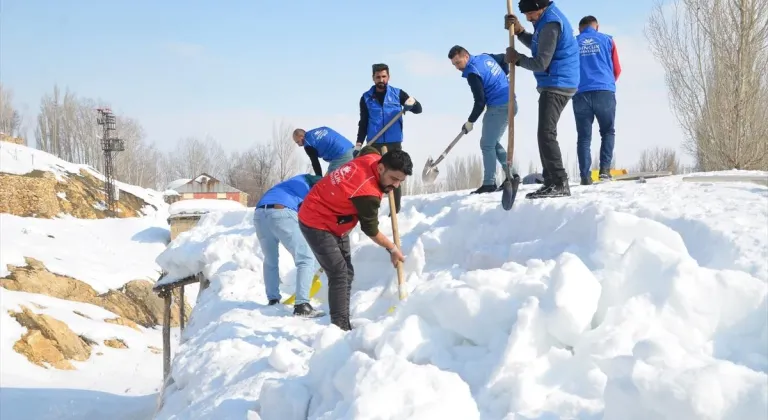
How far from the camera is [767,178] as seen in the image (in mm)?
4082

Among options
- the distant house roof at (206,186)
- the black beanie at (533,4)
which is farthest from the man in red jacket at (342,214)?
the distant house roof at (206,186)

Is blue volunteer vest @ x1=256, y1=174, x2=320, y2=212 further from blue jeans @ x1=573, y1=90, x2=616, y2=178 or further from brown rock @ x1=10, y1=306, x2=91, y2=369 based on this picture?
brown rock @ x1=10, y1=306, x2=91, y2=369

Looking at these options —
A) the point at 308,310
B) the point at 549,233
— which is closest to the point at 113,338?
the point at 308,310

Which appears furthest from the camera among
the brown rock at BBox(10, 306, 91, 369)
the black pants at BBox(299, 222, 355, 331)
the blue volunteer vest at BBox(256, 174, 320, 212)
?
the brown rock at BBox(10, 306, 91, 369)

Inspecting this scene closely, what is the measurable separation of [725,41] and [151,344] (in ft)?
53.1

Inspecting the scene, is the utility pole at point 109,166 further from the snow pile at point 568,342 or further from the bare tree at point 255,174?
the snow pile at point 568,342

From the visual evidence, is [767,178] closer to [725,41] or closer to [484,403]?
[484,403]

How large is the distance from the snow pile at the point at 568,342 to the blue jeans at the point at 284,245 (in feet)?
2.81

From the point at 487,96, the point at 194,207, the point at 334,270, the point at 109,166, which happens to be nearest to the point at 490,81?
the point at 487,96

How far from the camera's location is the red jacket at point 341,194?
357cm

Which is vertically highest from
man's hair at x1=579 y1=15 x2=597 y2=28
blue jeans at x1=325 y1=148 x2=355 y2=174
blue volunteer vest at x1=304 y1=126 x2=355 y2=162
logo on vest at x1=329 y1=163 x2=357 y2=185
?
man's hair at x1=579 y1=15 x2=597 y2=28

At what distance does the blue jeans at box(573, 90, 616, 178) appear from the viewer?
5.46 metres

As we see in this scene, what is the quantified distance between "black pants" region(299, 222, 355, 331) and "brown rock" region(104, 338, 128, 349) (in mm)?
13650

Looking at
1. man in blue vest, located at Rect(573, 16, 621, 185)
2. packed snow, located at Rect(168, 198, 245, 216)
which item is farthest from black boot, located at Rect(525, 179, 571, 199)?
packed snow, located at Rect(168, 198, 245, 216)
